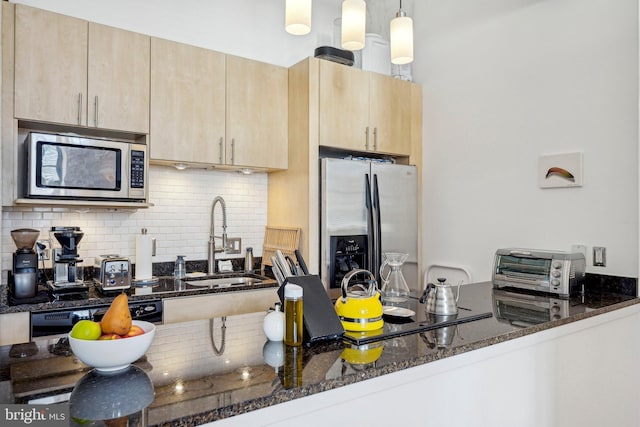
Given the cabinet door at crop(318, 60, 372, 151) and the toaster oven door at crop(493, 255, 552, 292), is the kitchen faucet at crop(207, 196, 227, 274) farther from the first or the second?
the toaster oven door at crop(493, 255, 552, 292)

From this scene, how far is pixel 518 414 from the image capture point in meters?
1.68

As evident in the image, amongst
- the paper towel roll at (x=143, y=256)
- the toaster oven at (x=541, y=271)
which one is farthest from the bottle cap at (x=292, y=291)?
the paper towel roll at (x=143, y=256)

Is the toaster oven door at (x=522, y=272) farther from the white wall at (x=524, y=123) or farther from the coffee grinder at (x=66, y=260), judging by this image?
the coffee grinder at (x=66, y=260)

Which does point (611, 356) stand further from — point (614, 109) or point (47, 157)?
point (47, 157)

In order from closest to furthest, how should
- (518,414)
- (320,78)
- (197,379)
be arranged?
(197,379) → (518,414) → (320,78)

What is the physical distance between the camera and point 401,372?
1257mm

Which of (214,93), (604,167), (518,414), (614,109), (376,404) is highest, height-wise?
(214,93)

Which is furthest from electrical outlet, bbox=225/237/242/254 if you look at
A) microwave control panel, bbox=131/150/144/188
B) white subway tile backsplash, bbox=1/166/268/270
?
microwave control panel, bbox=131/150/144/188

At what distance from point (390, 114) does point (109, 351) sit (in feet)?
9.71

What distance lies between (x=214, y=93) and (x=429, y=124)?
1.73 m

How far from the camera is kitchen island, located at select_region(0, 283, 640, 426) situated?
3.32 feet

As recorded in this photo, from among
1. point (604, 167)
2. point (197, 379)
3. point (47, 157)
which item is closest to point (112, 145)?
point (47, 157)

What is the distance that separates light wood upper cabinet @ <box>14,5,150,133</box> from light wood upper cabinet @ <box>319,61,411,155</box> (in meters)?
1.23

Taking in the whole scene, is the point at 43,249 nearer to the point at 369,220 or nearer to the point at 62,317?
the point at 62,317
